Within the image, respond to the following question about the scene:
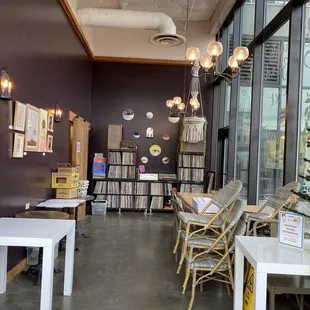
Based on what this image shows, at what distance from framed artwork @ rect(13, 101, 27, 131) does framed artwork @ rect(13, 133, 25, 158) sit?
0.27ft

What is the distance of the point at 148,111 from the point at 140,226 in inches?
125

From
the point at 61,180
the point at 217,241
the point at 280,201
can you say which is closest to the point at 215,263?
the point at 217,241

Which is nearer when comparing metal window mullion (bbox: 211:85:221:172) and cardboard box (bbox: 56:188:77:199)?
cardboard box (bbox: 56:188:77:199)

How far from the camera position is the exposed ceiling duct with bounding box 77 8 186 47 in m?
6.30

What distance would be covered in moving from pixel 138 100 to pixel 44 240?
6.05 m

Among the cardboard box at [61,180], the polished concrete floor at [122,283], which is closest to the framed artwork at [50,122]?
the cardboard box at [61,180]

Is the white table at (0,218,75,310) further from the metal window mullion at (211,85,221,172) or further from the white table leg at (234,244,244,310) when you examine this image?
the metal window mullion at (211,85,221,172)

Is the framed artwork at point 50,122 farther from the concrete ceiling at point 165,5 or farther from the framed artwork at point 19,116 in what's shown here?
the concrete ceiling at point 165,5

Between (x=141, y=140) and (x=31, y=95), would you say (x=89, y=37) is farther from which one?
(x=31, y=95)

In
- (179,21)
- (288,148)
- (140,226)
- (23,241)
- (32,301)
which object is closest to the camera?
(23,241)

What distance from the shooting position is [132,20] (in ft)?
21.0

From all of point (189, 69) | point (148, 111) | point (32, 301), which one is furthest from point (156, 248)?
point (189, 69)

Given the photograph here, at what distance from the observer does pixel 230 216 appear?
3068 millimetres

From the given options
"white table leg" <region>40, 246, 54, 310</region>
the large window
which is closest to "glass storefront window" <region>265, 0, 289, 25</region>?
the large window
